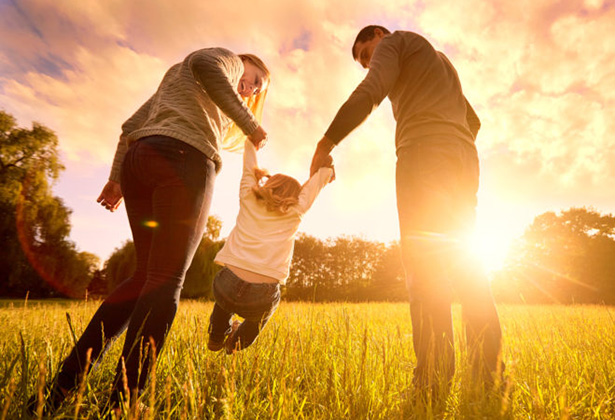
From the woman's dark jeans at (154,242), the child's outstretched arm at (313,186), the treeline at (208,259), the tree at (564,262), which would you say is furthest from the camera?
the tree at (564,262)

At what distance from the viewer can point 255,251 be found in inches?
87.6

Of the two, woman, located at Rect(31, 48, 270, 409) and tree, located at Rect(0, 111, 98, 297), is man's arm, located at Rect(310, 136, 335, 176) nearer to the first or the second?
woman, located at Rect(31, 48, 270, 409)

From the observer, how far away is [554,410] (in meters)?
1.52

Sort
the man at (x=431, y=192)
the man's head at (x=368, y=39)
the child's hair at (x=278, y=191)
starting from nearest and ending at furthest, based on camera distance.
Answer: the man at (x=431, y=192), the child's hair at (x=278, y=191), the man's head at (x=368, y=39)

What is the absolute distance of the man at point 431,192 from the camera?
5.29ft

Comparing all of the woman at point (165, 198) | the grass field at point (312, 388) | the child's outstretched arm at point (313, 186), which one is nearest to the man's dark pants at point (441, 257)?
the grass field at point (312, 388)

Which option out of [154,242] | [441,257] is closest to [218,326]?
[154,242]

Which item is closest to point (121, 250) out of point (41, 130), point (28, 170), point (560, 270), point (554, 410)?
point (28, 170)

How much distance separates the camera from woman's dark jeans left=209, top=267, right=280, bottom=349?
84.5 inches

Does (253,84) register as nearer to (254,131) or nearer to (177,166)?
(254,131)

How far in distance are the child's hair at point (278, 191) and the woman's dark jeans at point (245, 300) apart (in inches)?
23.7

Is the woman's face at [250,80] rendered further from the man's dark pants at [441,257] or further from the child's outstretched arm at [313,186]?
the man's dark pants at [441,257]

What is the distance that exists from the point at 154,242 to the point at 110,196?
1.00 metres

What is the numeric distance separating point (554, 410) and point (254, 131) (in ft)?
7.39
